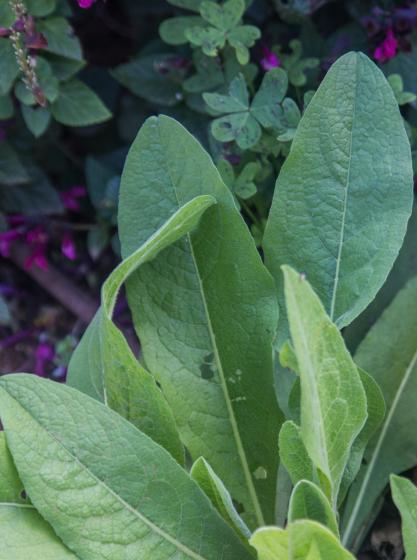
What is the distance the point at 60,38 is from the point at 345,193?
19.0 inches

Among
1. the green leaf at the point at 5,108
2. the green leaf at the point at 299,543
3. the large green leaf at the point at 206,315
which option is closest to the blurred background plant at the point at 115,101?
the green leaf at the point at 5,108

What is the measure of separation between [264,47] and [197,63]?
4.0 inches

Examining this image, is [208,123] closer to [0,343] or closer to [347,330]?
[347,330]

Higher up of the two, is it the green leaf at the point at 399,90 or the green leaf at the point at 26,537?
the green leaf at the point at 399,90

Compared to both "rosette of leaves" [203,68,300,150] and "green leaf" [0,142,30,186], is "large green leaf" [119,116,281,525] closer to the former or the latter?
"rosette of leaves" [203,68,300,150]

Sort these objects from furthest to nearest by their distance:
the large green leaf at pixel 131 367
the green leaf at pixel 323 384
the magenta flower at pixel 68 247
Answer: the magenta flower at pixel 68 247 → the large green leaf at pixel 131 367 → the green leaf at pixel 323 384

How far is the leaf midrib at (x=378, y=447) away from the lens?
127cm

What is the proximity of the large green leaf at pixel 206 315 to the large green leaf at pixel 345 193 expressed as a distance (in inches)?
2.1

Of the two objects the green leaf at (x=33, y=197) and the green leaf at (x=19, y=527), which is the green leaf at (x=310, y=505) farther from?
the green leaf at (x=33, y=197)

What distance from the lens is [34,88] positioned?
4.10 feet

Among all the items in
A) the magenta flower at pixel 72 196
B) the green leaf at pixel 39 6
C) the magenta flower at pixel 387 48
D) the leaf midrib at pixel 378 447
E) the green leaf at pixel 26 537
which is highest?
the green leaf at pixel 39 6

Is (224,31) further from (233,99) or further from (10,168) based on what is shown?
(10,168)

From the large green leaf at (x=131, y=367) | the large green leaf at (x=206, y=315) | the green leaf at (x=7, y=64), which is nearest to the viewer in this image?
the large green leaf at (x=131, y=367)

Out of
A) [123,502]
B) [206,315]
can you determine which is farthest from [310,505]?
[206,315]
